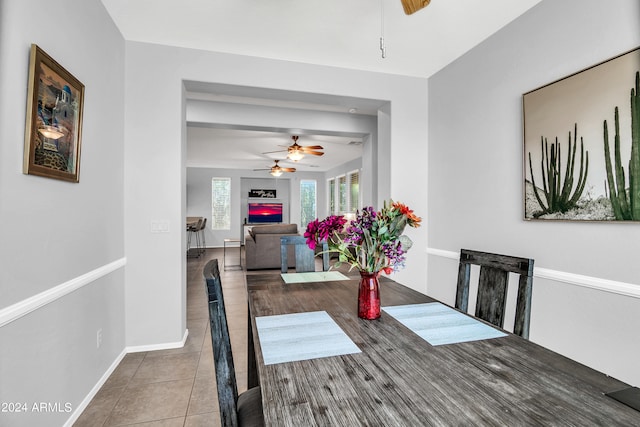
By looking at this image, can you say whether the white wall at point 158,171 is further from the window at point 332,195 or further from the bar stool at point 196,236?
the window at point 332,195

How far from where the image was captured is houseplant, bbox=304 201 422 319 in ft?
4.22

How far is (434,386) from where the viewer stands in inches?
33.4

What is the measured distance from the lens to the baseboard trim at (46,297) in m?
1.26

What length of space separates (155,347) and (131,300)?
0.45 metres

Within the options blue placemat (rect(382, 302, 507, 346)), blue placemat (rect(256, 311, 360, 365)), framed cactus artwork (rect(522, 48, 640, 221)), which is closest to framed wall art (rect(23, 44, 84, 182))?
blue placemat (rect(256, 311, 360, 365))

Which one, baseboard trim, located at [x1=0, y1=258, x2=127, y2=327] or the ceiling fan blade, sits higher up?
the ceiling fan blade

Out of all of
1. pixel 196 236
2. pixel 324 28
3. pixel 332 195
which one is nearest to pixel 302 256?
pixel 324 28

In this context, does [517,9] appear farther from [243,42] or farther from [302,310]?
[302,310]

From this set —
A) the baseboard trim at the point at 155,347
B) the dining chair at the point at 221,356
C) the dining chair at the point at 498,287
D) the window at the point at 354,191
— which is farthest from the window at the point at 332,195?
the dining chair at the point at 221,356

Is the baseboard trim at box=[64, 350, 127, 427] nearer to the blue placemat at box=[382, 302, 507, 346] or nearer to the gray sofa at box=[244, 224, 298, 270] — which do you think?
the blue placemat at box=[382, 302, 507, 346]

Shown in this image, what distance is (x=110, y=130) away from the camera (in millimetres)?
2383

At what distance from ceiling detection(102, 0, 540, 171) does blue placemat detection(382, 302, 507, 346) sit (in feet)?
6.74

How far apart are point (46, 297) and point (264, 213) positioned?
31.3 feet

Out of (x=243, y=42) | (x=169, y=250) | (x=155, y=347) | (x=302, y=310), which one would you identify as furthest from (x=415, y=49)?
(x=155, y=347)
